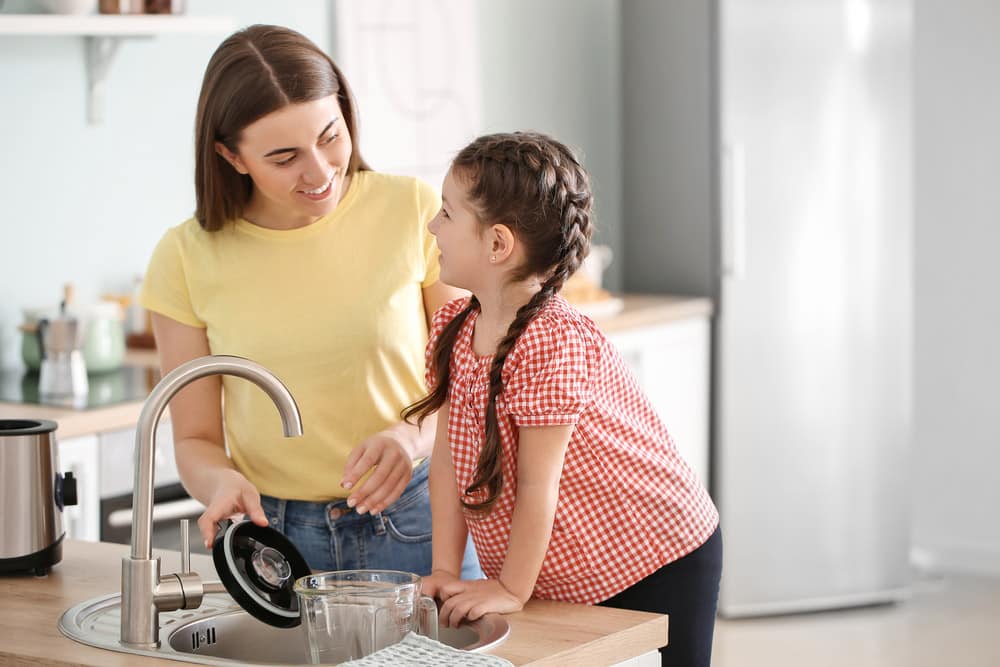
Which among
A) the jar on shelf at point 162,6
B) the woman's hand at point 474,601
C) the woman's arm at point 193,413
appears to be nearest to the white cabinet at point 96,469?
the woman's arm at point 193,413

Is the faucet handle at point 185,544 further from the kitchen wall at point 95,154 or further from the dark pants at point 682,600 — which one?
the kitchen wall at point 95,154

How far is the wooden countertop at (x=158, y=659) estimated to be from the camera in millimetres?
1340

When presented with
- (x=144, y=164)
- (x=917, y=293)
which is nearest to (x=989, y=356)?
(x=917, y=293)

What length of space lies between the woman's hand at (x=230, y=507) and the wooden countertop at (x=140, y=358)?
3.08 ft

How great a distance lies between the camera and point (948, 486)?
15.6 ft

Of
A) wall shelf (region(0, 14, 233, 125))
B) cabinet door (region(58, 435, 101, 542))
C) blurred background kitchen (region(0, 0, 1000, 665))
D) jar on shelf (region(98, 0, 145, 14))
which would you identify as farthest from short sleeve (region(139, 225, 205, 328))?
blurred background kitchen (region(0, 0, 1000, 665))

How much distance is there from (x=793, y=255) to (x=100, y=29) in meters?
2.05

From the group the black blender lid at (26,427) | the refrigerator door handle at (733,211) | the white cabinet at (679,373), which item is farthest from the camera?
the refrigerator door handle at (733,211)

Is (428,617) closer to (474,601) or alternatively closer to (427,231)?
(474,601)

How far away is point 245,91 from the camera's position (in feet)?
5.64

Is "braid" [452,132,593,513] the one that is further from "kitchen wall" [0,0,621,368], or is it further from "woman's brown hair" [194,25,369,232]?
"kitchen wall" [0,0,621,368]

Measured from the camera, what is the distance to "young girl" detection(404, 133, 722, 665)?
4.96ft

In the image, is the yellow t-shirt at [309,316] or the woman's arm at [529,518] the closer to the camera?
the woman's arm at [529,518]

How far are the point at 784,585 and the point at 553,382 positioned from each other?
2.84 metres
